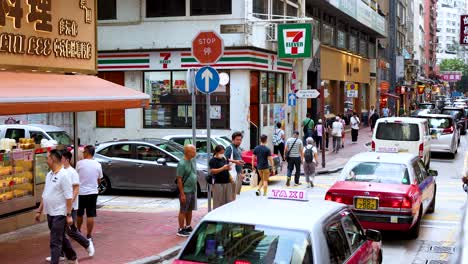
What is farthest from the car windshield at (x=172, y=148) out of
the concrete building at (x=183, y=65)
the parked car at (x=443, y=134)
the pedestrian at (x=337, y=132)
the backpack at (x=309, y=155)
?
the parked car at (x=443, y=134)

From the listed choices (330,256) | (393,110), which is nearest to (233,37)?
(330,256)

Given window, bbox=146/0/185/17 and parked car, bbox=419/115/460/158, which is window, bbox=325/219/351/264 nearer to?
window, bbox=146/0/185/17

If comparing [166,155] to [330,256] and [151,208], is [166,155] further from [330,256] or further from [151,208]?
[330,256]

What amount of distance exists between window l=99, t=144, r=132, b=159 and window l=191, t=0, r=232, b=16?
1026cm

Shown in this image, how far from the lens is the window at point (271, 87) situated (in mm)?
26594

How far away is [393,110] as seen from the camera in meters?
61.7

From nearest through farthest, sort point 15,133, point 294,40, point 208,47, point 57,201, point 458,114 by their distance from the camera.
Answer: point 57,201 → point 208,47 → point 15,133 → point 294,40 → point 458,114

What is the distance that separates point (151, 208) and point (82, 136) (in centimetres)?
1458

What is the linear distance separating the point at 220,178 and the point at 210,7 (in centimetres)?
1504

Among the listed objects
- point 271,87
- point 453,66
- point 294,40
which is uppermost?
point 453,66

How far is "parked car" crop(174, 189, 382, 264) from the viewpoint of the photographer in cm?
524

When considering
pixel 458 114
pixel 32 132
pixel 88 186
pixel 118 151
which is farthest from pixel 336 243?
pixel 458 114

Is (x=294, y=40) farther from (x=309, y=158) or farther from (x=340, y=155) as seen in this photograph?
(x=309, y=158)

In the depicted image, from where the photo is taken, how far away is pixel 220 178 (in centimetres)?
1130
